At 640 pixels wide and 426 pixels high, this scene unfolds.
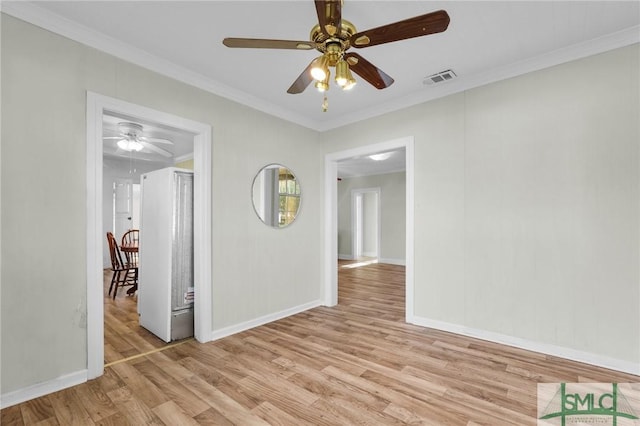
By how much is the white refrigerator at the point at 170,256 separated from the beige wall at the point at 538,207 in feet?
8.26

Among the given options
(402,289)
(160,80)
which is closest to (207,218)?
(160,80)

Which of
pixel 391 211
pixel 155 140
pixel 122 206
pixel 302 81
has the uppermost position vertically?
pixel 155 140

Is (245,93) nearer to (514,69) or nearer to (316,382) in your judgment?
(514,69)

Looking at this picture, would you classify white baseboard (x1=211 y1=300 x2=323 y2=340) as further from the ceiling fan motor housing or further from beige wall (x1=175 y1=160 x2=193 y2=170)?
beige wall (x1=175 y1=160 x2=193 y2=170)

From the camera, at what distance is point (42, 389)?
6.50 ft

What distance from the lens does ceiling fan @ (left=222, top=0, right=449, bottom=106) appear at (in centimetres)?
150

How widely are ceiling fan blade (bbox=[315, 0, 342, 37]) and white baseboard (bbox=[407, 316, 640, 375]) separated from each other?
9.72 feet

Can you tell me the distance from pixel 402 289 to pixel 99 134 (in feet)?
15.5

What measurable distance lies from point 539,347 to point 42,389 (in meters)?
3.91

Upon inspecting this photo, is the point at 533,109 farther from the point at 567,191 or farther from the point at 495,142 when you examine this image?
the point at 567,191

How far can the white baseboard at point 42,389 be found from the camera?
1.86 m

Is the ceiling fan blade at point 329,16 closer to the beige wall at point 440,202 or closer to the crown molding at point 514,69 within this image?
the beige wall at point 440,202

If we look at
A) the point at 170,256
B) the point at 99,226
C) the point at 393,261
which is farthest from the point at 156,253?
the point at 393,261

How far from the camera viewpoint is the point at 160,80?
264cm
